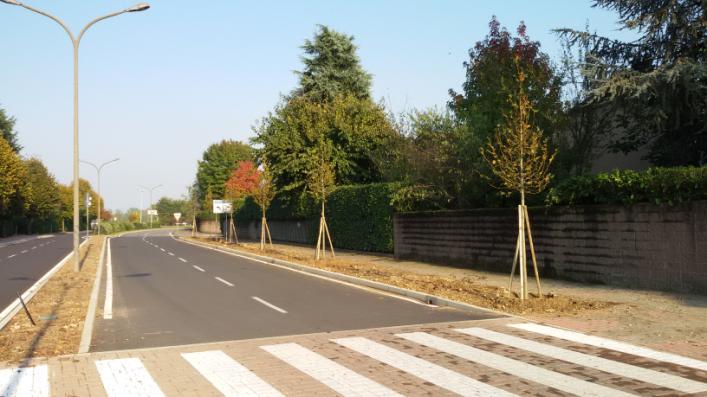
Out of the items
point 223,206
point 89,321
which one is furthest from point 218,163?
point 89,321

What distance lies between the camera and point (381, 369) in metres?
6.80

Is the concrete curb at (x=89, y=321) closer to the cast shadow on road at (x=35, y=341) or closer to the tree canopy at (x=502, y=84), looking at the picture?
the cast shadow on road at (x=35, y=341)

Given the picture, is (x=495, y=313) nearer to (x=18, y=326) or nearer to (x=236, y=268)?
(x=18, y=326)

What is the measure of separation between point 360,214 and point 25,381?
2097 cm

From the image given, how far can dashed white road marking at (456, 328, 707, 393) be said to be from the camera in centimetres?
606

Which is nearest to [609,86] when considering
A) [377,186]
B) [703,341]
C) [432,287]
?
[432,287]

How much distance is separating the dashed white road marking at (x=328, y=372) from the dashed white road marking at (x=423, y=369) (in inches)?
23.4

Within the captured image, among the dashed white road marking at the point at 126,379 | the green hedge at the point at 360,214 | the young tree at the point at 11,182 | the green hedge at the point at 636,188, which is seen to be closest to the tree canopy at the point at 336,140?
the green hedge at the point at 360,214

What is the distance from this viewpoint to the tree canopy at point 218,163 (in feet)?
308

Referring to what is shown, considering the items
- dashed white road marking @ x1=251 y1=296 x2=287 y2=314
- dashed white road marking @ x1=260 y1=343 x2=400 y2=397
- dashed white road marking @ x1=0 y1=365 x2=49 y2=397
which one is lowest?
dashed white road marking @ x1=251 y1=296 x2=287 y2=314

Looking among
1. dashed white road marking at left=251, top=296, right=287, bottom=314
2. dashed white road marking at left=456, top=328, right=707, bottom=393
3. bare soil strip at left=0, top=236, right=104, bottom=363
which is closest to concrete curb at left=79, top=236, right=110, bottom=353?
bare soil strip at left=0, top=236, right=104, bottom=363

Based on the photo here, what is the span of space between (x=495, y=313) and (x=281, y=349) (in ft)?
14.8

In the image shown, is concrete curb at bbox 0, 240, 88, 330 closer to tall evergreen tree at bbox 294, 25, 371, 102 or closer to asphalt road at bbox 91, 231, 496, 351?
asphalt road at bbox 91, 231, 496, 351

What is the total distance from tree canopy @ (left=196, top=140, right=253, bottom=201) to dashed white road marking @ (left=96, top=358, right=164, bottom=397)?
8670 cm
